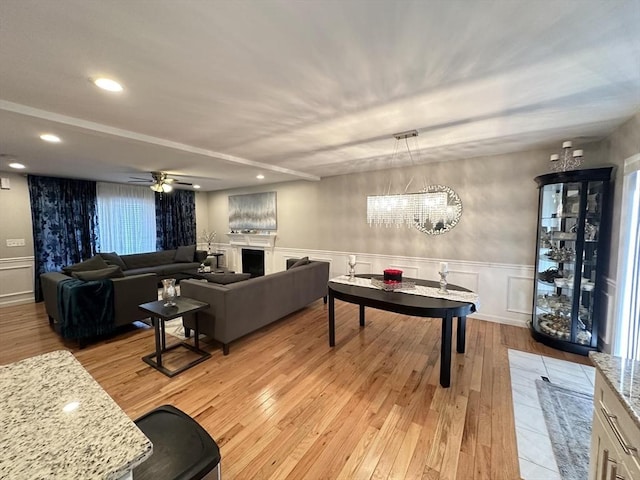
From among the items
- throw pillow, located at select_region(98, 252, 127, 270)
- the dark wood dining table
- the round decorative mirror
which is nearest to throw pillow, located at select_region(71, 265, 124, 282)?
throw pillow, located at select_region(98, 252, 127, 270)

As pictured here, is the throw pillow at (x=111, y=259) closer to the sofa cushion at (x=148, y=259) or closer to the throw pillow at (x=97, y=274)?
the sofa cushion at (x=148, y=259)

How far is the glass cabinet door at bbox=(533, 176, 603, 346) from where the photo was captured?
3.00 metres

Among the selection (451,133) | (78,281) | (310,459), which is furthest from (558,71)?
(78,281)

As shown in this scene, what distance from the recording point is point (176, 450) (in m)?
0.98

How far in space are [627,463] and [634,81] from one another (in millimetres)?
2360

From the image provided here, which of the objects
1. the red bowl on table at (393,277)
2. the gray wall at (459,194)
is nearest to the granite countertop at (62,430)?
the red bowl on table at (393,277)

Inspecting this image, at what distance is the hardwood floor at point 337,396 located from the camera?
67.6 inches

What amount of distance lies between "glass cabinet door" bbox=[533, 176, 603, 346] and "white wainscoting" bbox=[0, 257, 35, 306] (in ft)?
27.7

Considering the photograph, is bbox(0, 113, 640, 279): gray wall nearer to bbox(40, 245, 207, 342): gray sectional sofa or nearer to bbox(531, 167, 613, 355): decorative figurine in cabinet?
bbox(531, 167, 613, 355): decorative figurine in cabinet

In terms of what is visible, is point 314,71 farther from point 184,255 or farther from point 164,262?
point 164,262

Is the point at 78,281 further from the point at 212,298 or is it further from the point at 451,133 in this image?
the point at 451,133

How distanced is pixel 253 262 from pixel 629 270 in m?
6.61

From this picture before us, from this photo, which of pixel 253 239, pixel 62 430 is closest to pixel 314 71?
pixel 62 430

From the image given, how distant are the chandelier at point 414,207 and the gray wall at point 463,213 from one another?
121mm
